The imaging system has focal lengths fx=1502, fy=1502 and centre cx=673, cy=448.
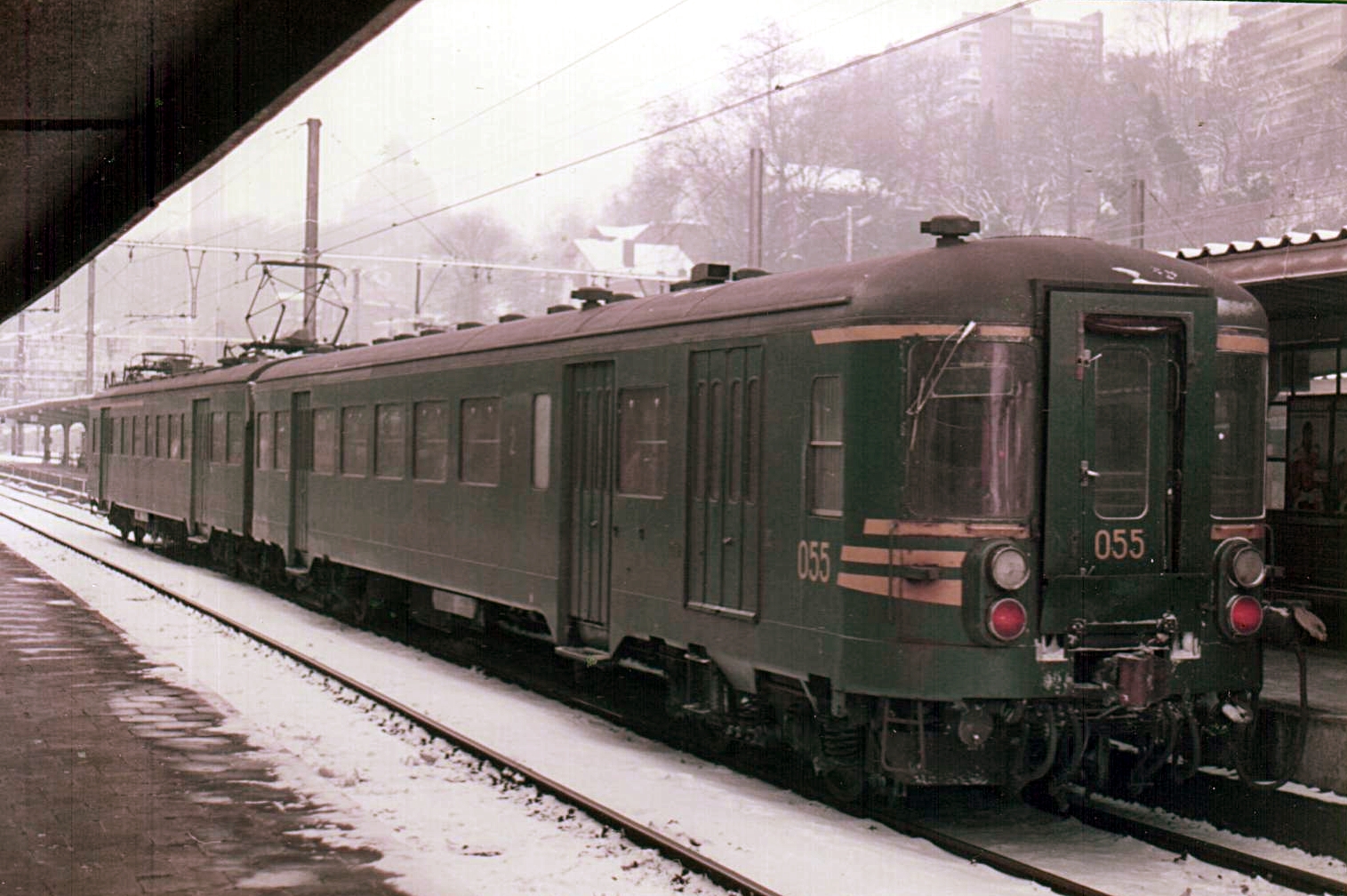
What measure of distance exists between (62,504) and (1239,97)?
39.1m

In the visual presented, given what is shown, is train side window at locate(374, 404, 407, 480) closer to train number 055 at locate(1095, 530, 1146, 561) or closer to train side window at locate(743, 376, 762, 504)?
train side window at locate(743, 376, 762, 504)

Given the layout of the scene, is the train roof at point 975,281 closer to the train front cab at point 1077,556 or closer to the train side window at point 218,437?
the train front cab at point 1077,556

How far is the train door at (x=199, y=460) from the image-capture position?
23.6 meters

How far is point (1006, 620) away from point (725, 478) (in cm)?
226

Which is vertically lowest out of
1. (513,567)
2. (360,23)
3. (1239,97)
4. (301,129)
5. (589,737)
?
(589,737)

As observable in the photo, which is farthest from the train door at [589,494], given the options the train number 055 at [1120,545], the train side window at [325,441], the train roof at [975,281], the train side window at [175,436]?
the train side window at [175,436]

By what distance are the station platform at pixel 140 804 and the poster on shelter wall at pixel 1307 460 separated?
348 inches

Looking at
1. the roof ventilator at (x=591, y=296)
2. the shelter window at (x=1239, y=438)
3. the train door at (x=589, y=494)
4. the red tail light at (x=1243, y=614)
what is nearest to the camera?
the red tail light at (x=1243, y=614)

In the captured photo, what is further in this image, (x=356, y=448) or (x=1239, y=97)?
(x=1239, y=97)

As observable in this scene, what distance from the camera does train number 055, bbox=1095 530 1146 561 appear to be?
801cm

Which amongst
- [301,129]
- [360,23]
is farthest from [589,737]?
[301,129]

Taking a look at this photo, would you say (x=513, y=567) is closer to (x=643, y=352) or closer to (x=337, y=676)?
(x=337, y=676)

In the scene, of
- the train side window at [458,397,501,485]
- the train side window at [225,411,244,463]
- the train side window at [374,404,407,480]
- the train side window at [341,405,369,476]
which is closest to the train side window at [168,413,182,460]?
the train side window at [225,411,244,463]

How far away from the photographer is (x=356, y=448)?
54.9 feet
